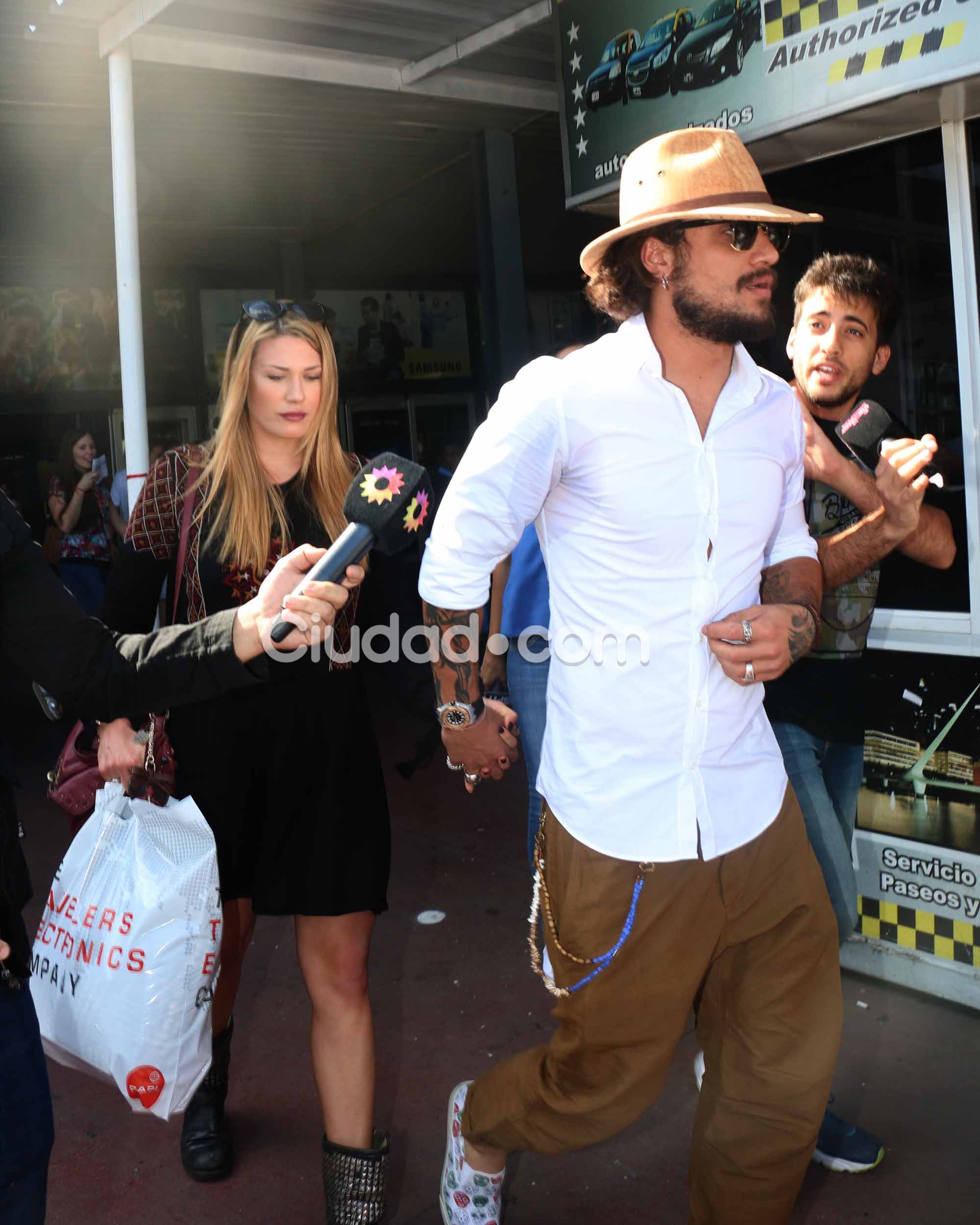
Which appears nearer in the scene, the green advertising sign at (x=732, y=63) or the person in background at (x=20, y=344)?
the green advertising sign at (x=732, y=63)

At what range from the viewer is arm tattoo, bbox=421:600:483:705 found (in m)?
2.23

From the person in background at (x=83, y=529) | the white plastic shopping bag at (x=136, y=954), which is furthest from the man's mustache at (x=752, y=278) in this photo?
the person in background at (x=83, y=529)

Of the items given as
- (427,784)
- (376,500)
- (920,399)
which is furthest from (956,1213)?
(427,784)

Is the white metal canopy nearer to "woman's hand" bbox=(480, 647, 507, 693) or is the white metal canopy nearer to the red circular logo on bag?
"woman's hand" bbox=(480, 647, 507, 693)

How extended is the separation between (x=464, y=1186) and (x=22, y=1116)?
1234 mm

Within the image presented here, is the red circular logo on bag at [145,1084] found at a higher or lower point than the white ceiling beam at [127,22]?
lower

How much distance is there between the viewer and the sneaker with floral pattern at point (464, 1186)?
8.23 ft

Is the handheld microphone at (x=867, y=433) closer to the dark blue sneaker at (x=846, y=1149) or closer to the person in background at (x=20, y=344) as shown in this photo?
the dark blue sneaker at (x=846, y=1149)

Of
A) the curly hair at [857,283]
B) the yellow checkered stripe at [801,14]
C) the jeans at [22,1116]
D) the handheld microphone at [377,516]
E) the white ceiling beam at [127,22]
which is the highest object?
the white ceiling beam at [127,22]

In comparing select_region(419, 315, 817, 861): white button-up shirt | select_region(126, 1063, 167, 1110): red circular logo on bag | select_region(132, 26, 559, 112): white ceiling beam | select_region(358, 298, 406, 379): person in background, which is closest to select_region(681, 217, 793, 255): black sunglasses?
select_region(419, 315, 817, 861): white button-up shirt

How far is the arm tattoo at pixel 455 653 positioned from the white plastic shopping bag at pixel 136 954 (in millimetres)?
563

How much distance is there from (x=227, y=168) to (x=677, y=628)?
8.98 meters

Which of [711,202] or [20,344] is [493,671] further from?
[20,344]

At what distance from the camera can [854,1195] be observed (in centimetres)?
278
